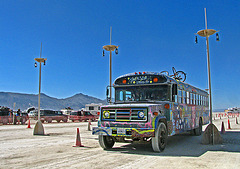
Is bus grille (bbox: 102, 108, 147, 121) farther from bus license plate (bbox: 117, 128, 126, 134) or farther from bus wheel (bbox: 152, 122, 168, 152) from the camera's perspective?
bus wheel (bbox: 152, 122, 168, 152)

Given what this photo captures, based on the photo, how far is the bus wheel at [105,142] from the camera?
9.36 meters

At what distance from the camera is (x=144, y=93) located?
9969 mm

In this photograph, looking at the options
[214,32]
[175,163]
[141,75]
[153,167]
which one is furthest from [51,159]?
[214,32]

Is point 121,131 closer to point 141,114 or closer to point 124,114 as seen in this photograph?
point 124,114

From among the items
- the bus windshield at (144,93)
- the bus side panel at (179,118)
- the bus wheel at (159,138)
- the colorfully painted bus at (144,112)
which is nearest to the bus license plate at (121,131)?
the colorfully painted bus at (144,112)

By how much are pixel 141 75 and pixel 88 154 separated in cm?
383

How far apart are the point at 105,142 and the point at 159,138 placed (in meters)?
2.16

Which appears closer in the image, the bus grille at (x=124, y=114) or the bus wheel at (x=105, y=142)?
the bus grille at (x=124, y=114)

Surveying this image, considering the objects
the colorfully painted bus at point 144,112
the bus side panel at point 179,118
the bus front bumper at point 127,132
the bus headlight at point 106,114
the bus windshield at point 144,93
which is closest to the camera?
the bus front bumper at point 127,132

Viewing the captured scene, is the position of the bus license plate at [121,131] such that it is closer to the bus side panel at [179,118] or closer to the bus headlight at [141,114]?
the bus headlight at [141,114]

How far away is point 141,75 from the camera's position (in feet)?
→ 33.5

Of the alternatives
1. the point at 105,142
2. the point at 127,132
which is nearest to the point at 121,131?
the point at 127,132

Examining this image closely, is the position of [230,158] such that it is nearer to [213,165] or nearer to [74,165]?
[213,165]

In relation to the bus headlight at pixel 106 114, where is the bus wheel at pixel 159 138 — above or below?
below
